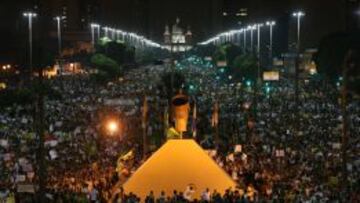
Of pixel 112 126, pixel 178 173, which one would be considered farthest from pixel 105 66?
pixel 178 173

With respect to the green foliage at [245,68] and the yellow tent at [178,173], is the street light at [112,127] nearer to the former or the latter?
the yellow tent at [178,173]

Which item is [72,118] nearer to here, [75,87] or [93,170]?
[93,170]

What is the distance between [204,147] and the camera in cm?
4575

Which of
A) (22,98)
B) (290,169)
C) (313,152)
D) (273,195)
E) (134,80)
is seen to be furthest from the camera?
(134,80)

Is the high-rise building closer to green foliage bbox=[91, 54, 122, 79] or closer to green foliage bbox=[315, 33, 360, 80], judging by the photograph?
green foliage bbox=[315, 33, 360, 80]

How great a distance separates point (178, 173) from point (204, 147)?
11838 mm

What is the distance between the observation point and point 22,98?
213 ft

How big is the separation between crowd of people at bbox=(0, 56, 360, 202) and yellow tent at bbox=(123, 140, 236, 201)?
0.81 metres

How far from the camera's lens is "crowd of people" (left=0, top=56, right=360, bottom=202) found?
31422 millimetres

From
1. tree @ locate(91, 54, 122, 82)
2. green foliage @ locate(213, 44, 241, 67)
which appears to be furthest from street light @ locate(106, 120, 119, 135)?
green foliage @ locate(213, 44, 241, 67)

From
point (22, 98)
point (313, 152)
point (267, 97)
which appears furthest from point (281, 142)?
point (267, 97)

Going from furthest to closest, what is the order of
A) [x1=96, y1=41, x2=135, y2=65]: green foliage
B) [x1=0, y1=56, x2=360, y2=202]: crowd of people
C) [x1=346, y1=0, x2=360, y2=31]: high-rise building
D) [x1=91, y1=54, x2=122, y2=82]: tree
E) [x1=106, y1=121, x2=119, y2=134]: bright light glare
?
[x1=346, y1=0, x2=360, y2=31]: high-rise building
[x1=96, y1=41, x2=135, y2=65]: green foliage
[x1=91, y1=54, x2=122, y2=82]: tree
[x1=106, y1=121, x2=119, y2=134]: bright light glare
[x1=0, y1=56, x2=360, y2=202]: crowd of people

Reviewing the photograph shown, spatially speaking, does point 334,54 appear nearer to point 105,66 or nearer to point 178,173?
point 105,66

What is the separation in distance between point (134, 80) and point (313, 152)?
234 feet
